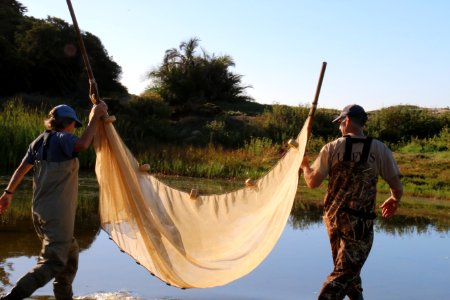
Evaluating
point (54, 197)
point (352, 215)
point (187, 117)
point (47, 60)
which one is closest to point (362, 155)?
point (352, 215)

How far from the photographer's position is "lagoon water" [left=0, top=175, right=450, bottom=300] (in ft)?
18.9

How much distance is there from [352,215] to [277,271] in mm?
2477

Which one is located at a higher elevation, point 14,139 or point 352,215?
point 352,215

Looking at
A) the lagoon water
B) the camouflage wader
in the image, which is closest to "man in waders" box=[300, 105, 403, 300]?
the camouflage wader

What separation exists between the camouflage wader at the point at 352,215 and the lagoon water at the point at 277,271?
1.36m

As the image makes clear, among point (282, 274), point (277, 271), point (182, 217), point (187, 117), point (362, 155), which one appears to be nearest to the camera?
point (362, 155)

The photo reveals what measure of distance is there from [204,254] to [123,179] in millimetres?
898

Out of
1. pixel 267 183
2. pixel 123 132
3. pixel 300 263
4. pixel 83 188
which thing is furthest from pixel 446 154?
pixel 267 183

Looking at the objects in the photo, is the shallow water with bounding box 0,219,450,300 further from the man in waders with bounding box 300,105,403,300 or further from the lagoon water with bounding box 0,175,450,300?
the man in waders with bounding box 300,105,403,300

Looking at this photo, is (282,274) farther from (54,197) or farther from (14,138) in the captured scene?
(14,138)

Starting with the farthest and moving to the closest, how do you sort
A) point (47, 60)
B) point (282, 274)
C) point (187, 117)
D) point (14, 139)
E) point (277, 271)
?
1. point (47, 60)
2. point (187, 117)
3. point (14, 139)
4. point (277, 271)
5. point (282, 274)

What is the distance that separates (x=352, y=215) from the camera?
453 cm

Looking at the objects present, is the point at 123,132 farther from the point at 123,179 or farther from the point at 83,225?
the point at 123,179

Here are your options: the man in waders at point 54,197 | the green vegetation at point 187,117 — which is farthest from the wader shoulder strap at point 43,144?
the green vegetation at point 187,117
